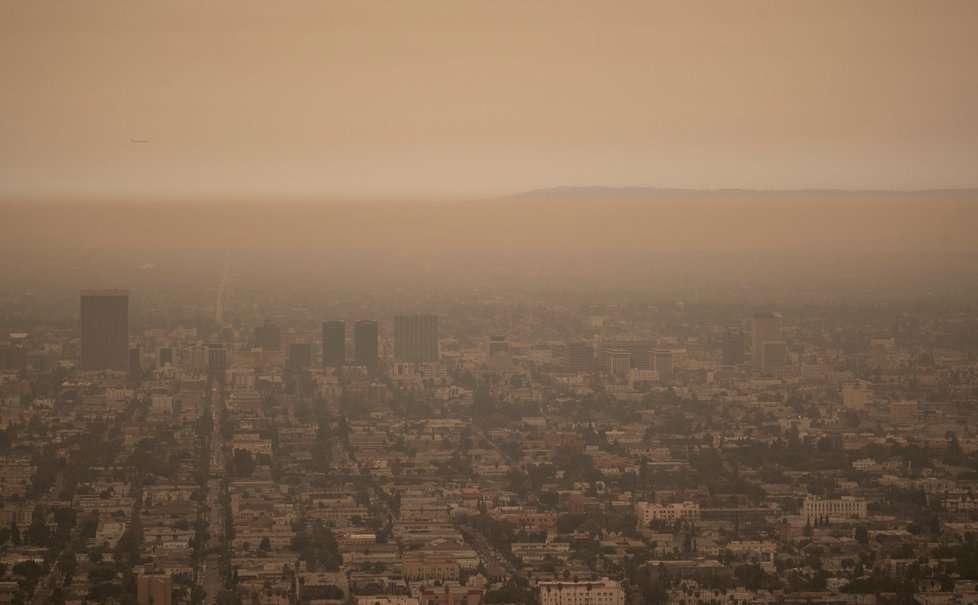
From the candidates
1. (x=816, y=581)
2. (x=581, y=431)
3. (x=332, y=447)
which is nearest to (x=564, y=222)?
(x=581, y=431)

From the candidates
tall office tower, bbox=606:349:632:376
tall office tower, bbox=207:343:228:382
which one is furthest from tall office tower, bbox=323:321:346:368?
tall office tower, bbox=606:349:632:376

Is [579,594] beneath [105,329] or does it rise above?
beneath

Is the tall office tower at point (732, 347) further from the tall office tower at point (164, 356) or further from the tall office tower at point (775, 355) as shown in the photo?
the tall office tower at point (164, 356)

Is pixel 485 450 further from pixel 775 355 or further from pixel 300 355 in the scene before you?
pixel 775 355

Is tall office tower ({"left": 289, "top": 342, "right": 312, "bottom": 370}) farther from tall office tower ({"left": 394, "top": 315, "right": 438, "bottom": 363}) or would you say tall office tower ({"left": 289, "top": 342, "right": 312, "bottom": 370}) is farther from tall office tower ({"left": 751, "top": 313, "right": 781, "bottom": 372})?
tall office tower ({"left": 751, "top": 313, "right": 781, "bottom": 372})

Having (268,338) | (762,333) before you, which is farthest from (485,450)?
(762,333)
